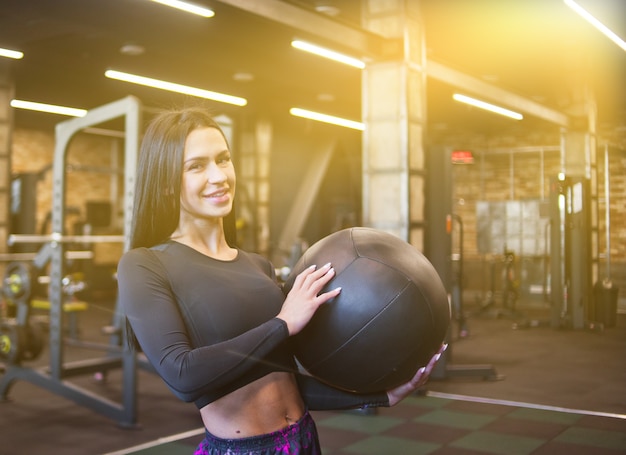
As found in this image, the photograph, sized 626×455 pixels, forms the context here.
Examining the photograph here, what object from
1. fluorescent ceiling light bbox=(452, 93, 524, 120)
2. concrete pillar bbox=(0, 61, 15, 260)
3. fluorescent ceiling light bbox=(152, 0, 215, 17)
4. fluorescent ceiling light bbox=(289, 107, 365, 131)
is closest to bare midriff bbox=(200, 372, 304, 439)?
fluorescent ceiling light bbox=(152, 0, 215, 17)

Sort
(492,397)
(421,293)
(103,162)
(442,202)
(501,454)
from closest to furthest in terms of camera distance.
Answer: (421,293)
(501,454)
(492,397)
(442,202)
(103,162)

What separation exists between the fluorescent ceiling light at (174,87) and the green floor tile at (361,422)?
16.1 ft

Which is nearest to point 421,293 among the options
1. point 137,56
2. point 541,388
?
point 541,388

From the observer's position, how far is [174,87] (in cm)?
926

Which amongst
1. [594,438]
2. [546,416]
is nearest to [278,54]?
[546,416]

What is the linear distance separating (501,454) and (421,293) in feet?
8.72

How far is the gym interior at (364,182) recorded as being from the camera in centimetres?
421

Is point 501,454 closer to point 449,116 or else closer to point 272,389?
point 272,389

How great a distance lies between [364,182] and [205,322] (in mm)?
4611

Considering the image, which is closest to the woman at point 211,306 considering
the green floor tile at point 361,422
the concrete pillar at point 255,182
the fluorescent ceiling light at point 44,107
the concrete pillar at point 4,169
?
the green floor tile at point 361,422

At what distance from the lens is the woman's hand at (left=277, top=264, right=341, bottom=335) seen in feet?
3.80

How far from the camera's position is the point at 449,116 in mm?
11844

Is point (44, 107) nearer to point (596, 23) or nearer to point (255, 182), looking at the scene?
point (255, 182)

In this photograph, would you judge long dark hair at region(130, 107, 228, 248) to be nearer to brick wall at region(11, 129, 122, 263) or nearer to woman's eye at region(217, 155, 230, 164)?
woman's eye at region(217, 155, 230, 164)
